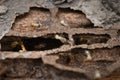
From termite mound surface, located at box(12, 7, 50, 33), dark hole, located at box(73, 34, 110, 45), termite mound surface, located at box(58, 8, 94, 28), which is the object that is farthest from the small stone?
dark hole, located at box(73, 34, 110, 45)

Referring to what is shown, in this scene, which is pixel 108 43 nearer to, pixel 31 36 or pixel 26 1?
pixel 31 36

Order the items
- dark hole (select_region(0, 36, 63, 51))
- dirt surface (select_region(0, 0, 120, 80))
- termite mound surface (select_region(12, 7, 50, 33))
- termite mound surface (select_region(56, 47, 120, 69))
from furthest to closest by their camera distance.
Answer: termite mound surface (select_region(12, 7, 50, 33))
dark hole (select_region(0, 36, 63, 51))
termite mound surface (select_region(56, 47, 120, 69))
dirt surface (select_region(0, 0, 120, 80))

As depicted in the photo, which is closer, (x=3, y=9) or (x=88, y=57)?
(x=88, y=57)

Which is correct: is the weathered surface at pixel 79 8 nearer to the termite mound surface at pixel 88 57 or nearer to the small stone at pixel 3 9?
the small stone at pixel 3 9

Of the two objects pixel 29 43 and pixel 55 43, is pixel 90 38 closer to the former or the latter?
pixel 55 43

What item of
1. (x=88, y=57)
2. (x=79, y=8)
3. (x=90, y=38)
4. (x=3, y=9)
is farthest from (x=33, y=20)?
(x=88, y=57)

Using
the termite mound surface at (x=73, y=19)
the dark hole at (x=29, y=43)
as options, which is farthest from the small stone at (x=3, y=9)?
the termite mound surface at (x=73, y=19)

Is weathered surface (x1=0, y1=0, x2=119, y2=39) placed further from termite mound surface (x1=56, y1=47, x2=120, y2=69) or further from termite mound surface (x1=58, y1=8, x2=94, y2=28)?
termite mound surface (x1=56, y1=47, x2=120, y2=69)
